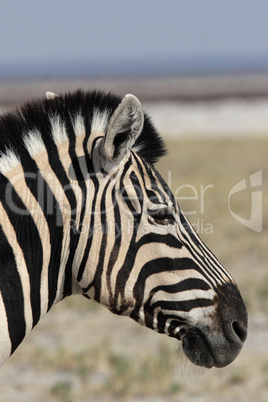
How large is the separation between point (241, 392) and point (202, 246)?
3.81 m

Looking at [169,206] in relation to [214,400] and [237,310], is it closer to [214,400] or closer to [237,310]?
[237,310]

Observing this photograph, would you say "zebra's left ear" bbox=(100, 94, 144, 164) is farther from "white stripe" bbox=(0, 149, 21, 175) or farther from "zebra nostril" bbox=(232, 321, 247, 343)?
"zebra nostril" bbox=(232, 321, 247, 343)

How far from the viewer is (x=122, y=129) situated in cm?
261

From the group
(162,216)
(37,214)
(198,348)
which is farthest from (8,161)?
(198,348)

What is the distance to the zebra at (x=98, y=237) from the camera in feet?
8.68

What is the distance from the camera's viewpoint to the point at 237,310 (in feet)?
9.18

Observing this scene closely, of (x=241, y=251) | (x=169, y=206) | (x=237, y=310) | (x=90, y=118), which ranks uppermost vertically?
(x=90, y=118)

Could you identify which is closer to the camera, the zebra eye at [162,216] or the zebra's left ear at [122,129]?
the zebra's left ear at [122,129]

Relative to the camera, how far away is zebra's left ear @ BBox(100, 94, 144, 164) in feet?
8.36

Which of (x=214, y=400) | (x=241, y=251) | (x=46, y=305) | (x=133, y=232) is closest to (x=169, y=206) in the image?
(x=133, y=232)
